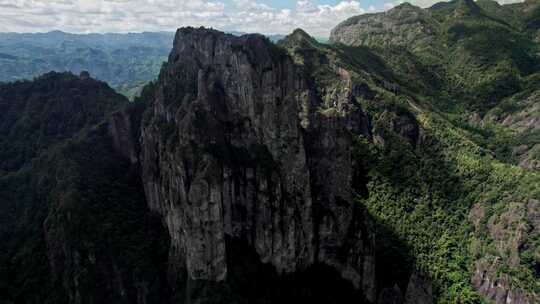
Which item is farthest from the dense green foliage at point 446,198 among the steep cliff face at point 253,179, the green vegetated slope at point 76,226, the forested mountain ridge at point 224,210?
the green vegetated slope at point 76,226

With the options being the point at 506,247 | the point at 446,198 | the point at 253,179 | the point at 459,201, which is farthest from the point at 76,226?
the point at 459,201

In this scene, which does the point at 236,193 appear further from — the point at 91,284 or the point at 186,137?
the point at 91,284

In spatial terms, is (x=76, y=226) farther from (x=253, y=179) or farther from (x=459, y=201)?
(x=459, y=201)

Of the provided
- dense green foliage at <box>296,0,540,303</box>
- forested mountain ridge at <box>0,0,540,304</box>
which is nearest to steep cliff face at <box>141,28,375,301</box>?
forested mountain ridge at <box>0,0,540,304</box>

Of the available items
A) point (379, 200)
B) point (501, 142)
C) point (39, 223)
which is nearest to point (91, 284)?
point (39, 223)

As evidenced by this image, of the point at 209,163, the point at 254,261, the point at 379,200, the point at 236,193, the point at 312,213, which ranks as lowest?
the point at 379,200

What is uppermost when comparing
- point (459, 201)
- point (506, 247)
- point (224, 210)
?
point (224, 210)
